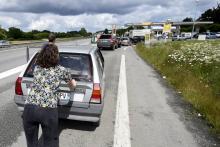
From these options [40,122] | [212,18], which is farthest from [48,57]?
[212,18]

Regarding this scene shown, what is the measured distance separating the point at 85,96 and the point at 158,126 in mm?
1916

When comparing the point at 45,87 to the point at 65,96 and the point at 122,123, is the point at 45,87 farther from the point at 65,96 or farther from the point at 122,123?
the point at 122,123

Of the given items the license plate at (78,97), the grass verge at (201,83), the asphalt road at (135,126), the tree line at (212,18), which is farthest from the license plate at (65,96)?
the tree line at (212,18)

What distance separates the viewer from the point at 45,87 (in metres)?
3.84

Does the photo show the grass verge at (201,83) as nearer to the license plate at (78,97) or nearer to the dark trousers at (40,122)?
the license plate at (78,97)

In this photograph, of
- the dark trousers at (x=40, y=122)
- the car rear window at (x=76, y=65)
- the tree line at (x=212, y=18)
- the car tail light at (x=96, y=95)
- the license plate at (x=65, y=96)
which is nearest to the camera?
the dark trousers at (x=40, y=122)

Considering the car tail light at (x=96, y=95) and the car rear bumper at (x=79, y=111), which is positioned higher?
the car tail light at (x=96, y=95)

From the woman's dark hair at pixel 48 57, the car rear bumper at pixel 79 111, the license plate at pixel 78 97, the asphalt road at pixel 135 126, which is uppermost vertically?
the woman's dark hair at pixel 48 57

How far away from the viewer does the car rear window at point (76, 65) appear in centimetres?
568

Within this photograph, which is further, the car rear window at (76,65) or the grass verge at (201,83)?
the grass verge at (201,83)

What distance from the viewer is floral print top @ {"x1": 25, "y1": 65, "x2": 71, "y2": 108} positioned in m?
3.81

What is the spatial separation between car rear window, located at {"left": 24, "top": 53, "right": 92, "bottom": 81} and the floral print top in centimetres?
176

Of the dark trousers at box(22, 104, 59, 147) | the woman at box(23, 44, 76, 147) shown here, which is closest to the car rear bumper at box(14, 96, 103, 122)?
the dark trousers at box(22, 104, 59, 147)

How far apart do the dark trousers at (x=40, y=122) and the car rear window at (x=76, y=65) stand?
1803 millimetres
